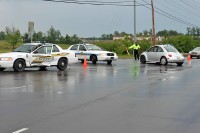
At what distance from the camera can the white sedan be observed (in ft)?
96.2

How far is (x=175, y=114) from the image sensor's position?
351 inches

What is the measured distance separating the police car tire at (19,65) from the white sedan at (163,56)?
12077 mm

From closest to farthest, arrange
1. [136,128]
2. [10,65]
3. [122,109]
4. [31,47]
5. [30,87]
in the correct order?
[136,128]
[122,109]
[30,87]
[10,65]
[31,47]

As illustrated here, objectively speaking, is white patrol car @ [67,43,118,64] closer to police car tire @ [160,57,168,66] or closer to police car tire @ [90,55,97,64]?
police car tire @ [90,55,97,64]

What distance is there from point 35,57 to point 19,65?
1.18m

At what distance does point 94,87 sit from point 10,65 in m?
7.94

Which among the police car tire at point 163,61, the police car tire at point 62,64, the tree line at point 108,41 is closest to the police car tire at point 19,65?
the police car tire at point 62,64

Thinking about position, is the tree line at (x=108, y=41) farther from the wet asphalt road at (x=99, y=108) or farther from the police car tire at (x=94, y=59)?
the wet asphalt road at (x=99, y=108)

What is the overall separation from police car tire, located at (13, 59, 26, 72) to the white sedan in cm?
1208

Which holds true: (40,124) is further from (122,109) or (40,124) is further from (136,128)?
(122,109)

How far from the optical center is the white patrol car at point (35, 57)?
20656 mm

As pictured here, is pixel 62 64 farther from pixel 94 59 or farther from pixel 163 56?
pixel 163 56

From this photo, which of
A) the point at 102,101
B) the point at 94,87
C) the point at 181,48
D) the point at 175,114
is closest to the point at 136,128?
the point at 175,114

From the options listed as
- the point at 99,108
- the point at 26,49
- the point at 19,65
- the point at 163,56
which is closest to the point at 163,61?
the point at 163,56
